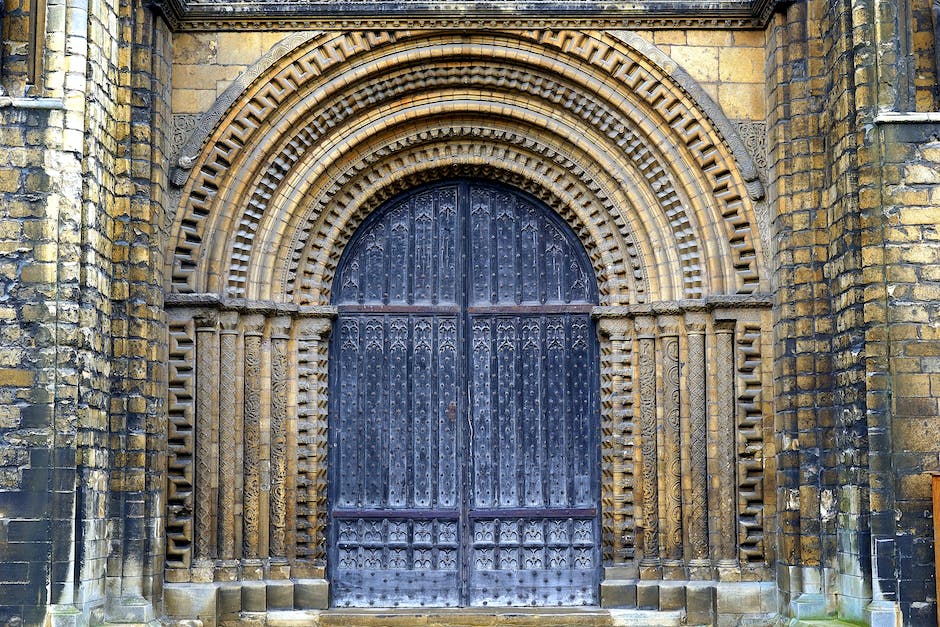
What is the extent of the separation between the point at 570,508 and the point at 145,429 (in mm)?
3786

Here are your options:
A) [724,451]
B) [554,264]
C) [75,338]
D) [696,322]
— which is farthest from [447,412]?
[75,338]

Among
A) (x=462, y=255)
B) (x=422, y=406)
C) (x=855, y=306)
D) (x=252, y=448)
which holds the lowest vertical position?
(x=252, y=448)

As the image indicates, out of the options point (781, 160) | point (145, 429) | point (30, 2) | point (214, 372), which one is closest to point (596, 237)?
point (781, 160)

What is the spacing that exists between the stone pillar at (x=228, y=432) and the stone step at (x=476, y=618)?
0.69m

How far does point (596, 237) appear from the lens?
11125 mm

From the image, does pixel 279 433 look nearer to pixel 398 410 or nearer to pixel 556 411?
pixel 398 410

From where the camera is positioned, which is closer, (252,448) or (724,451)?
(724,451)

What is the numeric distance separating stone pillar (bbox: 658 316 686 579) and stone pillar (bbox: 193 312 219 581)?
3823 millimetres

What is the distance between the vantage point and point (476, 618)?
10.5 m

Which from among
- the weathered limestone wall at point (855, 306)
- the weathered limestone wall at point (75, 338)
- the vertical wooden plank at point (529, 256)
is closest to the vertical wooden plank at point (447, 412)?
the vertical wooden plank at point (529, 256)

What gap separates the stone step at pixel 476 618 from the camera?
34.1 ft

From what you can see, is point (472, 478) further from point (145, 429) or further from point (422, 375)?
point (145, 429)

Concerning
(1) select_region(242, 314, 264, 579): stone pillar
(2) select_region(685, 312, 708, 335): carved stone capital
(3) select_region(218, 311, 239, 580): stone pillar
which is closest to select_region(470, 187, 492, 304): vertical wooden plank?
(2) select_region(685, 312, 708, 335): carved stone capital

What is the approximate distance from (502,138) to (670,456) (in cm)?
319
